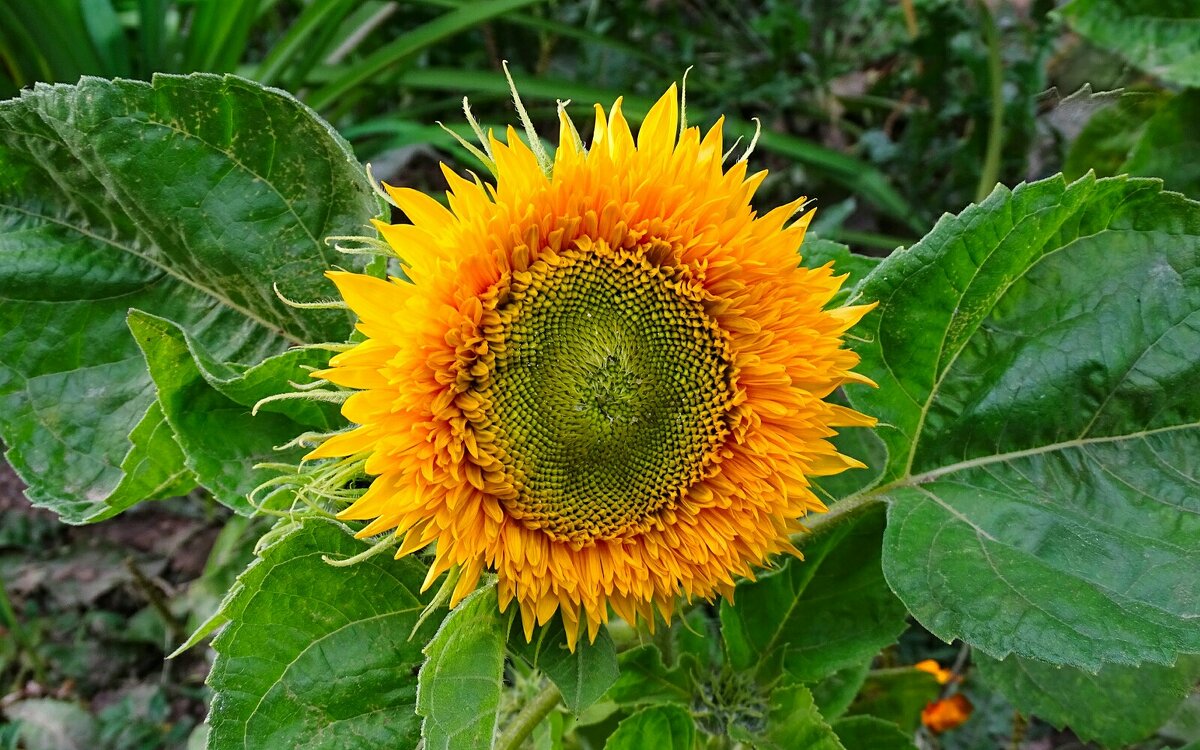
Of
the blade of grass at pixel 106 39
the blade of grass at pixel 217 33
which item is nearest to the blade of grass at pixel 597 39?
the blade of grass at pixel 217 33

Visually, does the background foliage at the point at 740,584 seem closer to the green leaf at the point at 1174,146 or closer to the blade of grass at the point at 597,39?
the green leaf at the point at 1174,146

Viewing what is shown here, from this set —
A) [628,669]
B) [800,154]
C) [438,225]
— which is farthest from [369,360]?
[800,154]

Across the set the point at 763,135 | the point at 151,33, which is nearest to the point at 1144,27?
the point at 763,135

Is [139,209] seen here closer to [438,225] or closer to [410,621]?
[438,225]

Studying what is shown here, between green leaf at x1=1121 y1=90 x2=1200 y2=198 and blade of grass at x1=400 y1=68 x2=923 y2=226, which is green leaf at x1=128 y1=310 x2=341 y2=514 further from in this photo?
blade of grass at x1=400 y1=68 x2=923 y2=226

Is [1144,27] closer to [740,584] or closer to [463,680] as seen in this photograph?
[740,584]
